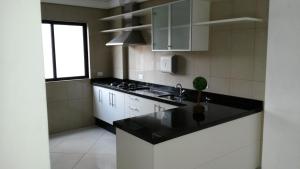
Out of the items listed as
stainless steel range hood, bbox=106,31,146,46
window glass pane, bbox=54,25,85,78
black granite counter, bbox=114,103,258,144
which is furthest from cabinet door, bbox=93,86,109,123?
black granite counter, bbox=114,103,258,144

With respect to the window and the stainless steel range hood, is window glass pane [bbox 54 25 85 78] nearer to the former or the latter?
the window

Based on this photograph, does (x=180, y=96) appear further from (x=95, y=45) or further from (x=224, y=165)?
(x=95, y=45)

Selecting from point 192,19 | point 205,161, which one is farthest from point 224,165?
point 192,19

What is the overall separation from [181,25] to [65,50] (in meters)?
2.77

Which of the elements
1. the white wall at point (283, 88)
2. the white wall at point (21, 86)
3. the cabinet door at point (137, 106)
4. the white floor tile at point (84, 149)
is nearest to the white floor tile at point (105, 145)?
the white floor tile at point (84, 149)

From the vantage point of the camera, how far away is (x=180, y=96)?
3.47 meters

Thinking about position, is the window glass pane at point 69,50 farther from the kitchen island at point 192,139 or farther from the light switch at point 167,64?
the kitchen island at point 192,139

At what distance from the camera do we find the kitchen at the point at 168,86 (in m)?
2.00

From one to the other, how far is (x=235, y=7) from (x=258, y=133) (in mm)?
1482

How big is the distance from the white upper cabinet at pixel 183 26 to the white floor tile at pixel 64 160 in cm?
207

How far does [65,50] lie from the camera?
15.9 ft

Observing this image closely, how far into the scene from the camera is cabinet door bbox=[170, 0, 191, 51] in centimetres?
296

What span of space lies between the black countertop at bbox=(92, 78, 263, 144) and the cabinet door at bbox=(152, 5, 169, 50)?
916mm

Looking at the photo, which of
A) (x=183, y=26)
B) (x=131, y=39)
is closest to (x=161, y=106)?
(x=183, y=26)
